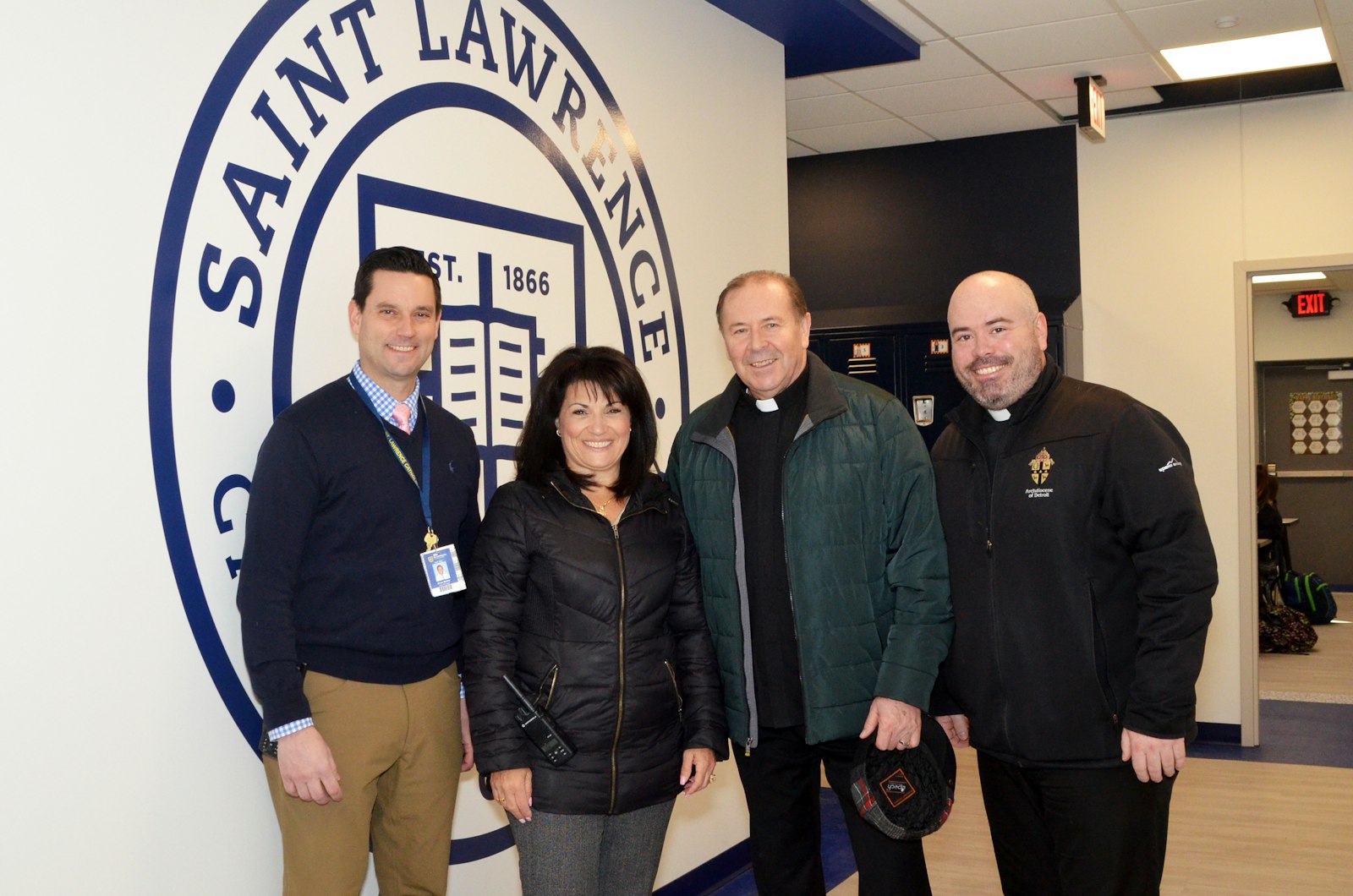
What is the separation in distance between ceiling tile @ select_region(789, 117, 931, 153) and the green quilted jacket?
4.21 metres

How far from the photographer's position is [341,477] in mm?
2373

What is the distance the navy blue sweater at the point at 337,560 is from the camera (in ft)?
7.38

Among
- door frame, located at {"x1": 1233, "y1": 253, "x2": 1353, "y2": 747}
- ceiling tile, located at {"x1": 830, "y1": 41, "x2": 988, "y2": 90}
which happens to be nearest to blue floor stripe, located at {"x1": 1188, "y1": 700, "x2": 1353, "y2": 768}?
door frame, located at {"x1": 1233, "y1": 253, "x2": 1353, "y2": 747}

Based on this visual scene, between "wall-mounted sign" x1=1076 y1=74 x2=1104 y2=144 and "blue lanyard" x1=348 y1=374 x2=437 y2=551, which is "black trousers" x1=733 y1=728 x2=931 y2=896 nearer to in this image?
"blue lanyard" x1=348 y1=374 x2=437 y2=551

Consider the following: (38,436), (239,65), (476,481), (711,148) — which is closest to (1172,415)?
(711,148)

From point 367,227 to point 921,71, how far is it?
3458mm

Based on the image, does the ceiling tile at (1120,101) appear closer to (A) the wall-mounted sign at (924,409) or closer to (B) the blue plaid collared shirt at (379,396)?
(A) the wall-mounted sign at (924,409)

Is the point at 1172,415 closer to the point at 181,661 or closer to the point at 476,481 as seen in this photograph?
the point at 476,481

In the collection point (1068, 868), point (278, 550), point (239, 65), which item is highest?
point (239, 65)

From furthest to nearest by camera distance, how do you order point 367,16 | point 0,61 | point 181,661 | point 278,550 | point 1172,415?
point 1172,415 < point 367,16 < point 181,661 < point 278,550 < point 0,61

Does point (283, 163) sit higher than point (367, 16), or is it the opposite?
point (367, 16)

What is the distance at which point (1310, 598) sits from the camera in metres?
10.1

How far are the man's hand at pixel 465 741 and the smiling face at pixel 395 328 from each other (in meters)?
0.70

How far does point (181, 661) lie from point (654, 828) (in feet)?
3.30
